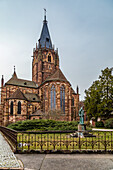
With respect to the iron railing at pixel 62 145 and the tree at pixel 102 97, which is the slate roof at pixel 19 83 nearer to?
→ the tree at pixel 102 97

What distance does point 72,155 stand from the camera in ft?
24.4

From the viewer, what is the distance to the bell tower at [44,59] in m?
53.8

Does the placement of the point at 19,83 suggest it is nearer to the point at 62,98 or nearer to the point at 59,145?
the point at 62,98

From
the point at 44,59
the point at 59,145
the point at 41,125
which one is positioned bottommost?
the point at 41,125

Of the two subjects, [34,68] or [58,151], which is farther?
[34,68]

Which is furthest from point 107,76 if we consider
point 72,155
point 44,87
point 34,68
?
point 34,68

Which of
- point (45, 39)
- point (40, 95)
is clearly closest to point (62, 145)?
point (40, 95)

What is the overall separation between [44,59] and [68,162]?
1993 inches

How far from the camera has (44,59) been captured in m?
55.2

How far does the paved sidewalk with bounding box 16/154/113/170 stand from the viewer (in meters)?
5.68

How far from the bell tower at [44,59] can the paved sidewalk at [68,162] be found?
4583 cm

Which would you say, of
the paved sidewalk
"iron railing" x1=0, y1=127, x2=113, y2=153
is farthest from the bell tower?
the paved sidewalk

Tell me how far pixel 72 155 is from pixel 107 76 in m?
27.3

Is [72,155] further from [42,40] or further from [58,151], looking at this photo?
[42,40]
